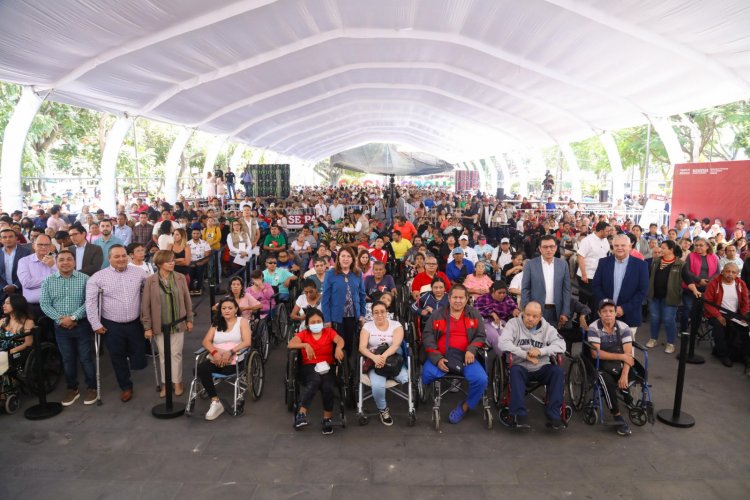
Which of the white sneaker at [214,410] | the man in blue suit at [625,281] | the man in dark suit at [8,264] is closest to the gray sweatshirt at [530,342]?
the man in blue suit at [625,281]

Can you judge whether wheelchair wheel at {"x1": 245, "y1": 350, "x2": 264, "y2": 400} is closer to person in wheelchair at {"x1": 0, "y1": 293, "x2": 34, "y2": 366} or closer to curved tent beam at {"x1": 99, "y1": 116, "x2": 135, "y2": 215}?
person in wheelchair at {"x1": 0, "y1": 293, "x2": 34, "y2": 366}

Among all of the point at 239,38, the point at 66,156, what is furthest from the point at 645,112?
the point at 66,156

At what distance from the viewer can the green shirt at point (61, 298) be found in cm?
501

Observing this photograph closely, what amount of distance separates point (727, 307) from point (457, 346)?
3.90 metres

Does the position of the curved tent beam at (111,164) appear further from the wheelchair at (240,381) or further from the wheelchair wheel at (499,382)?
the wheelchair wheel at (499,382)

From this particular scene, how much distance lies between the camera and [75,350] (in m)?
5.25

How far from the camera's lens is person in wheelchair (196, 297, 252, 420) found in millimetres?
4887

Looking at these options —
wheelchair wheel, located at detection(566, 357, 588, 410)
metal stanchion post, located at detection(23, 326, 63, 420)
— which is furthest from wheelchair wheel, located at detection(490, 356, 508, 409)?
metal stanchion post, located at detection(23, 326, 63, 420)

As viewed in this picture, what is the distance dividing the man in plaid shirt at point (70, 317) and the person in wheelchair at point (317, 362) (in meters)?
2.22

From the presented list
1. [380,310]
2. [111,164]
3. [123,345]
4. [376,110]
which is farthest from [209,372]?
[376,110]

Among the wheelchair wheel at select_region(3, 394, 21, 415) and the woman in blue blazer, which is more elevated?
the woman in blue blazer

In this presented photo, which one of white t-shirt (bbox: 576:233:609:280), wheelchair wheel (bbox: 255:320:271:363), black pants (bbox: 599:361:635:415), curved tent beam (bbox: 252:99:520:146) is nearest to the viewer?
black pants (bbox: 599:361:635:415)

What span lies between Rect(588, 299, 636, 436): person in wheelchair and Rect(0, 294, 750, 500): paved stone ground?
0.26m

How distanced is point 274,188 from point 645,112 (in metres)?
15.7
